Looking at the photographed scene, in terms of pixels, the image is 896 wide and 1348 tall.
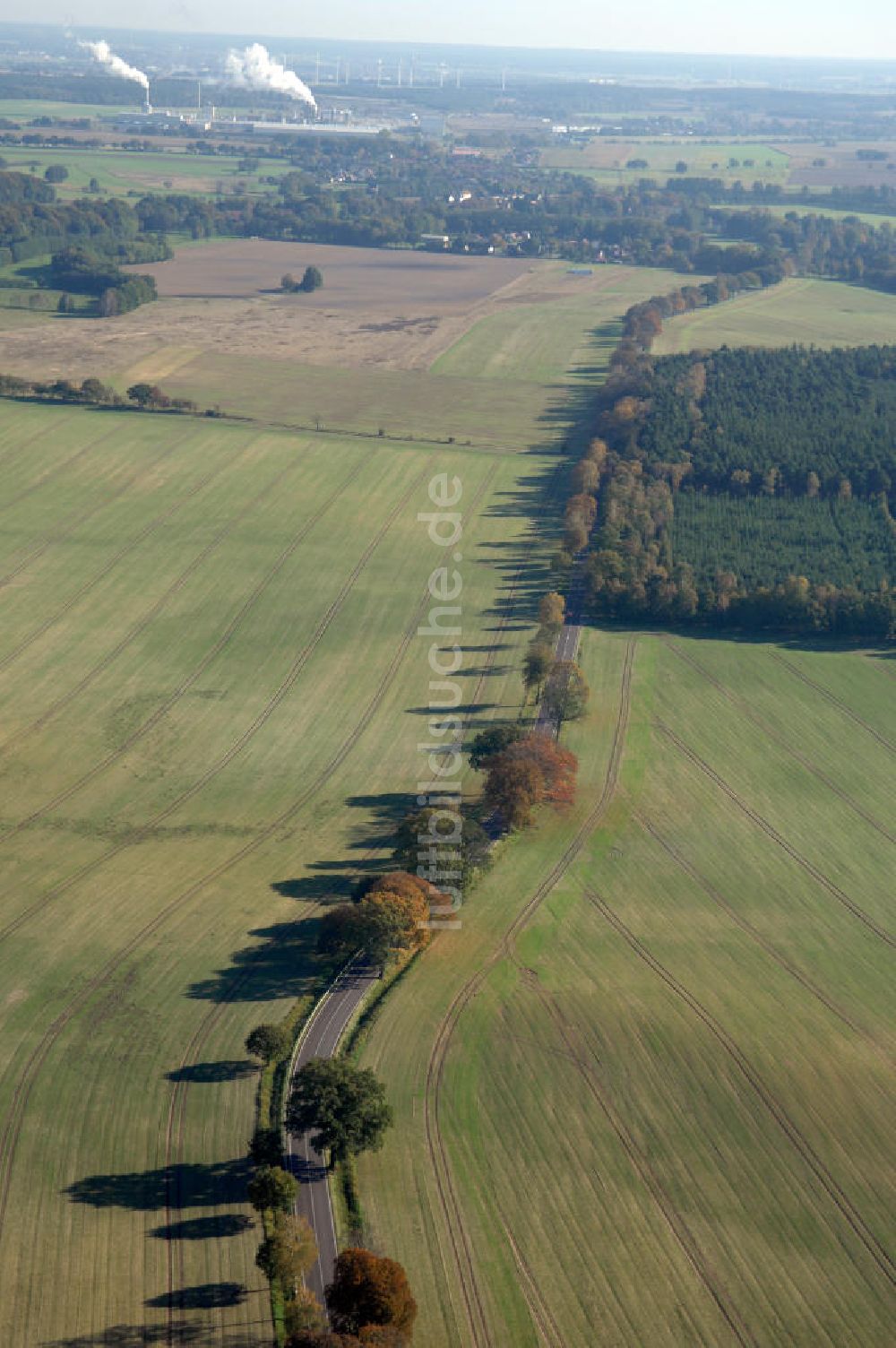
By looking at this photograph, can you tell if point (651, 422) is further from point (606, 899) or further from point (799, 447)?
point (606, 899)

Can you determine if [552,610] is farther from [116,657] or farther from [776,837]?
[116,657]

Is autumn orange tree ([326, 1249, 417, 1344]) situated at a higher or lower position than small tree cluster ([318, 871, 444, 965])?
lower

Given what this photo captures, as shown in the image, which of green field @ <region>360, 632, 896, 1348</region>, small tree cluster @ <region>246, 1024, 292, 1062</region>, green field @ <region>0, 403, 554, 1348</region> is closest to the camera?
green field @ <region>360, 632, 896, 1348</region>

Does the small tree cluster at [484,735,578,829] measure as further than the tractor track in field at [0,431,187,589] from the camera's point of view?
No

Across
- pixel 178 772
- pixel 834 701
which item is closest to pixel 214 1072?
pixel 178 772

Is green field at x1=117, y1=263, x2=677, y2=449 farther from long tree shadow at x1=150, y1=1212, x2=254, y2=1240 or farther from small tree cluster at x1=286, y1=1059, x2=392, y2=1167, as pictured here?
long tree shadow at x1=150, y1=1212, x2=254, y2=1240

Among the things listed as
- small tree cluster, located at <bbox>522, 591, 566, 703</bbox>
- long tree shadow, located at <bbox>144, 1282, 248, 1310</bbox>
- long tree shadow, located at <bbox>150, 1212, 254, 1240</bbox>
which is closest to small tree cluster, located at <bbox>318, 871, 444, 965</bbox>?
long tree shadow, located at <bbox>150, 1212, 254, 1240</bbox>

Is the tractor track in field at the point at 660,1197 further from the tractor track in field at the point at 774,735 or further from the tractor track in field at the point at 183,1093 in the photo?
the tractor track in field at the point at 774,735
